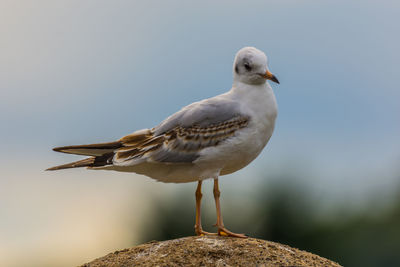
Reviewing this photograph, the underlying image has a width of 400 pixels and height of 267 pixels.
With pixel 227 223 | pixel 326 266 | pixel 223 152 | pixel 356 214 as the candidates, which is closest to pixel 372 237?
pixel 356 214

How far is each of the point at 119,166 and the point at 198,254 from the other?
188 cm

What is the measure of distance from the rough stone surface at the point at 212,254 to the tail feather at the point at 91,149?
1652mm

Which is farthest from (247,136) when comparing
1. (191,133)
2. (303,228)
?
(303,228)

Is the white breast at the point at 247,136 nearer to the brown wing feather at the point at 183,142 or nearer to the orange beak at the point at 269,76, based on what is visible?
the brown wing feather at the point at 183,142

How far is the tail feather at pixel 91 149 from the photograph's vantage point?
9219 millimetres

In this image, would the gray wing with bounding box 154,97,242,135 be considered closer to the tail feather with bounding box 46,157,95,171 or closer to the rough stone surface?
the tail feather with bounding box 46,157,95,171

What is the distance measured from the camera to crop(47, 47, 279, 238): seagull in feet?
27.7

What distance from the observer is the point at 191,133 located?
865 centimetres

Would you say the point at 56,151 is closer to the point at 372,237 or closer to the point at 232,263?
the point at 232,263

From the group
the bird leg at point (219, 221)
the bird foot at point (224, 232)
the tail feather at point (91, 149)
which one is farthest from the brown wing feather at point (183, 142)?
the bird foot at point (224, 232)

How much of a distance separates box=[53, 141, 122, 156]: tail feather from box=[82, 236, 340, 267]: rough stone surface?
1652 mm

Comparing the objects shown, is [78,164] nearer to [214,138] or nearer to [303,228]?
[214,138]

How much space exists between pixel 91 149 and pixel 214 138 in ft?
6.98

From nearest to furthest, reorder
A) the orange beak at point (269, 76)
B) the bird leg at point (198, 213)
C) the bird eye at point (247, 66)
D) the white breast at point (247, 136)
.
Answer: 1. the white breast at point (247, 136)
2. the orange beak at point (269, 76)
3. the bird eye at point (247, 66)
4. the bird leg at point (198, 213)
